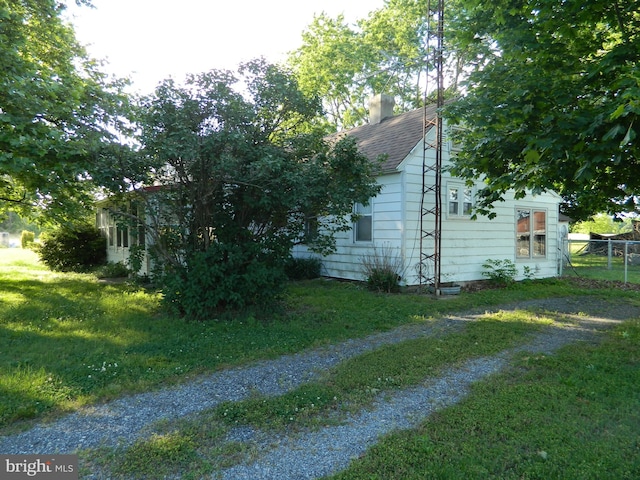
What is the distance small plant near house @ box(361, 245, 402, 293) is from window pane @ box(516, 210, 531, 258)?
17.6 ft

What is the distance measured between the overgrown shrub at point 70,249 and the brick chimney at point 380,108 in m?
12.3

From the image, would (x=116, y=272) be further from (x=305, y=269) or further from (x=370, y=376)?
(x=370, y=376)

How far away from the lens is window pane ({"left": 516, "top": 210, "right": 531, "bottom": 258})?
13273 millimetres

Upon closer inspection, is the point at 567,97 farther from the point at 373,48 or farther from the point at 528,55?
the point at 373,48

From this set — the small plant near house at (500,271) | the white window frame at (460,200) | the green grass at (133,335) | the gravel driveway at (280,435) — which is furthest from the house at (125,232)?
the small plant near house at (500,271)

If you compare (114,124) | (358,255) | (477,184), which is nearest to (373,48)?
(477,184)

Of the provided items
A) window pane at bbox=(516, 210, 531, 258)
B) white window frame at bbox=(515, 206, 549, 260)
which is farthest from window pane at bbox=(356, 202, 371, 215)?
window pane at bbox=(516, 210, 531, 258)

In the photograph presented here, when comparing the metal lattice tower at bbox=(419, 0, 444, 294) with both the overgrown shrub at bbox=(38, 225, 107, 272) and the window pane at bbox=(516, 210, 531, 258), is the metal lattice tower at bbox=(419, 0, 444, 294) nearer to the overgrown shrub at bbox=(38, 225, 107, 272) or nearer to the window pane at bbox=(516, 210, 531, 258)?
the window pane at bbox=(516, 210, 531, 258)

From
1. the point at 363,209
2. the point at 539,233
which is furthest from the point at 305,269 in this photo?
the point at 539,233

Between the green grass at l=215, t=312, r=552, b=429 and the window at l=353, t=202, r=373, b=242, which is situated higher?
the window at l=353, t=202, r=373, b=242

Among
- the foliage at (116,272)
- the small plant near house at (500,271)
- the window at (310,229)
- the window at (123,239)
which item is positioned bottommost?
the foliage at (116,272)

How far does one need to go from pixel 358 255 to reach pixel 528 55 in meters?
7.11

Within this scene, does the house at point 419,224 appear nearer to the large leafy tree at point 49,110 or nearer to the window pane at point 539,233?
the window pane at point 539,233

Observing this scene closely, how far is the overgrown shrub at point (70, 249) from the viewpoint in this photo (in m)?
16.1
